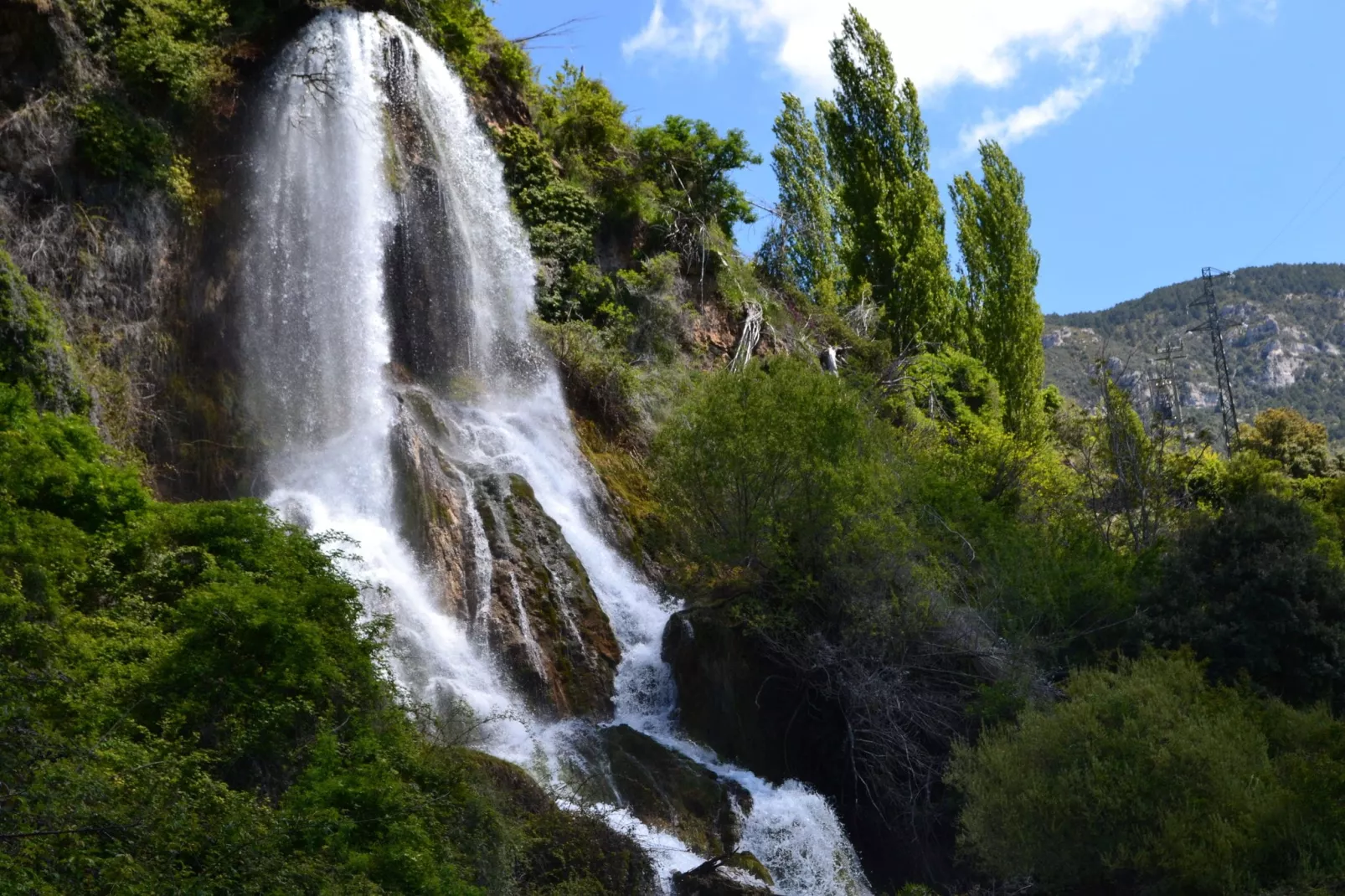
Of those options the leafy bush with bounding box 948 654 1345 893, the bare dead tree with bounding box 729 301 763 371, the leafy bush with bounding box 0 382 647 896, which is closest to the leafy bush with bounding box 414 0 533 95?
the bare dead tree with bounding box 729 301 763 371

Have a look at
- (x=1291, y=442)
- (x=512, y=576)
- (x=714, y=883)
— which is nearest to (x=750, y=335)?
(x=512, y=576)

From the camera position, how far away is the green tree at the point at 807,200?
139 ft

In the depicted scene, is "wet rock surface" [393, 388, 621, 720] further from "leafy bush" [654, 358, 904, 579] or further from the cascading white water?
"leafy bush" [654, 358, 904, 579]

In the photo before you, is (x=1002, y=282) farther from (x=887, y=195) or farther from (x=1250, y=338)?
(x=1250, y=338)

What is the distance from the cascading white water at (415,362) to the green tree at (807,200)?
568 inches

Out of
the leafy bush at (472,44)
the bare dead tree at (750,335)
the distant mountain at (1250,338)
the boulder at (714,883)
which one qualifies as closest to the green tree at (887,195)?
the bare dead tree at (750,335)

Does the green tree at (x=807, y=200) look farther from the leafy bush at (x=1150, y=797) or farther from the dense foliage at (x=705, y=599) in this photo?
the leafy bush at (x=1150, y=797)

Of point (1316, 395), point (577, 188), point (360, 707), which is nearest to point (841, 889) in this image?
point (360, 707)

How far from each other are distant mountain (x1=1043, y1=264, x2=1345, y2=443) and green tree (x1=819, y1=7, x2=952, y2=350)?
47.1 m

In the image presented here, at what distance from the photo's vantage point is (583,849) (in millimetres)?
12773

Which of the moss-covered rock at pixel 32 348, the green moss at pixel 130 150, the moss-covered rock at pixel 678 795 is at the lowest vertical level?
the moss-covered rock at pixel 678 795

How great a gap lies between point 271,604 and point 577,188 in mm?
17998

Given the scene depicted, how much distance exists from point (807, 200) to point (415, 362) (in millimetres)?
27133

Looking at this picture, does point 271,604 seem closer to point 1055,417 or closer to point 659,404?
point 659,404
